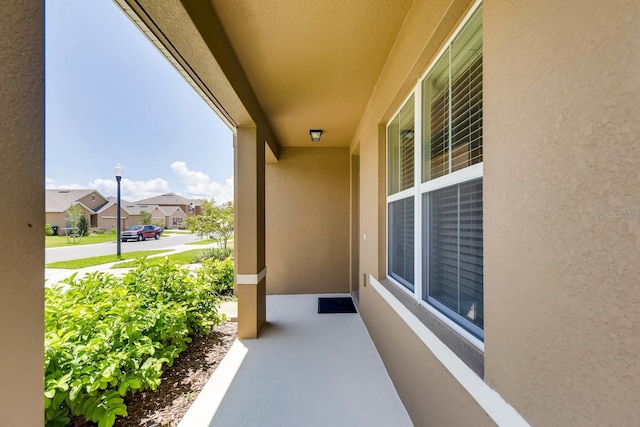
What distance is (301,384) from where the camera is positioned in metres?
2.52

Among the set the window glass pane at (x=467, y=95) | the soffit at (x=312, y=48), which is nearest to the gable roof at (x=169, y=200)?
the soffit at (x=312, y=48)

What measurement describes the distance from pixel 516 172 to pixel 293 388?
2.45m

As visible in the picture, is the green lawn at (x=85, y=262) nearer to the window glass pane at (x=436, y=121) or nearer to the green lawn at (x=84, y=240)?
the green lawn at (x=84, y=240)

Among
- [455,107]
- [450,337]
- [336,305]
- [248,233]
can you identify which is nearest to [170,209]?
[336,305]

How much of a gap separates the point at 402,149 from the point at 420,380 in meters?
1.96

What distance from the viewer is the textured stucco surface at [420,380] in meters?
1.34

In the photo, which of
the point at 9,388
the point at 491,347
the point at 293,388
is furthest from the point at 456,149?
the point at 293,388

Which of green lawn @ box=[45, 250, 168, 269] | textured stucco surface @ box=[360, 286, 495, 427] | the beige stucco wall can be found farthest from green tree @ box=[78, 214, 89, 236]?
textured stucco surface @ box=[360, 286, 495, 427]

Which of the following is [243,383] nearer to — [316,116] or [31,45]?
[31,45]

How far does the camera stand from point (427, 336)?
1.75 metres

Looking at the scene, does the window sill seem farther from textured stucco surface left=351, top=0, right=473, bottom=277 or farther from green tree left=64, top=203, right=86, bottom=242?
green tree left=64, top=203, right=86, bottom=242

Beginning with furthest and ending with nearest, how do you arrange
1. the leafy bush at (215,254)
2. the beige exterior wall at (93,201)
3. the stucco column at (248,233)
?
the beige exterior wall at (93,201), the leafy bush at (215,254), the stucco column at (248,233)

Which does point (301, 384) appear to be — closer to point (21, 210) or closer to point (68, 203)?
point (21, 210)

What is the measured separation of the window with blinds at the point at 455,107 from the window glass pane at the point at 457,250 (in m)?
0.17
